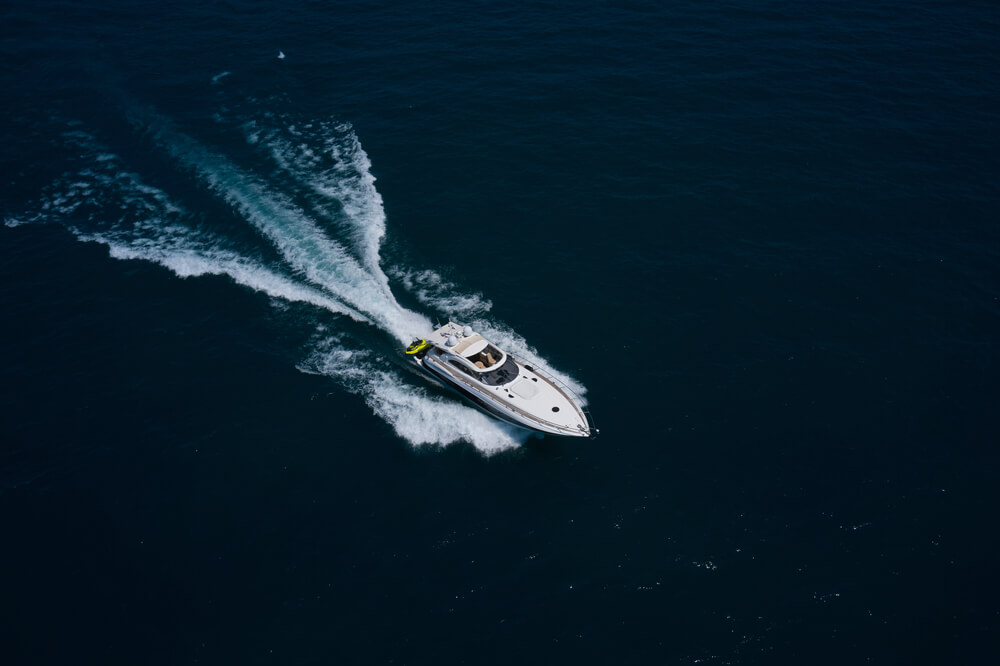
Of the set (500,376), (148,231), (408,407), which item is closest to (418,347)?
(408,407)

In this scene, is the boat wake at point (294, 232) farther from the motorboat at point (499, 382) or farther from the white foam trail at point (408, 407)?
the motorboat at point (499, 382)

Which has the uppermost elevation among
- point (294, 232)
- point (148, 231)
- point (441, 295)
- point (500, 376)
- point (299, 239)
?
point (294, 232)

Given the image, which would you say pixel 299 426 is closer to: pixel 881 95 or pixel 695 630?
pixel 695 630

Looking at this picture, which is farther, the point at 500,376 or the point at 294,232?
the point at 294,232

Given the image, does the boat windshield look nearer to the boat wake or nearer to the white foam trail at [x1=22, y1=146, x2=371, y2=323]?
the boat wake

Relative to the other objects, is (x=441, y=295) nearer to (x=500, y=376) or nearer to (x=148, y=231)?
(x=500, y=376)

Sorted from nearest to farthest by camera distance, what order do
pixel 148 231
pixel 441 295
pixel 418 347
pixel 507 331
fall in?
pixel 418 347, pixel 507 331, pixel 441 295, pixel 148 231

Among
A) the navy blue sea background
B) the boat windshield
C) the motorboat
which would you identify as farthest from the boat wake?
the boat windshield
